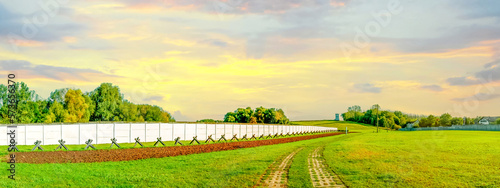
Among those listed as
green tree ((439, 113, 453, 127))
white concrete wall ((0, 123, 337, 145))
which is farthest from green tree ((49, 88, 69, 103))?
green tree ((439, 113, 453, 127))

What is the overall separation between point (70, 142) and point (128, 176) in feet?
106

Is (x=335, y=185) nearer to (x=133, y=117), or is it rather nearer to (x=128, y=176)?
(x=128, y=176)

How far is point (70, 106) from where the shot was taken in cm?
9119

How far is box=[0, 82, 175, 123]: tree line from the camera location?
266 feet

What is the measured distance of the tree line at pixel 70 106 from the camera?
8119 centimetres

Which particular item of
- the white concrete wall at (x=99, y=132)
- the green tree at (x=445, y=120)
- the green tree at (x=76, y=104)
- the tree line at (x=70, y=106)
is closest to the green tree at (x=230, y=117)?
the tree line at (x=70, y=106)

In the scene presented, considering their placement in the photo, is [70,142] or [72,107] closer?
[70,142]

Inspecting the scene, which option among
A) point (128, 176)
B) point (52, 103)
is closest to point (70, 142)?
point (128, 176)

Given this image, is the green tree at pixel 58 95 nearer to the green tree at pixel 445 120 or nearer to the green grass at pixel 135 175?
the green grass at pixel 135 175

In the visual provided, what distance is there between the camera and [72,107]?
9144 centimetres

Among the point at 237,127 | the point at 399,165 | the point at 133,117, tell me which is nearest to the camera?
the point at 399,165

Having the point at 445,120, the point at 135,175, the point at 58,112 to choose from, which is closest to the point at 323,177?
the point at 135,175

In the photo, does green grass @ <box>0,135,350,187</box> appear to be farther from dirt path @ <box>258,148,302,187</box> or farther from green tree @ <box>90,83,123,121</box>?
green tree @ <box>90,83,123,121</box>

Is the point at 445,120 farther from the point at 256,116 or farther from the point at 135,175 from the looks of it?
the point at 135,175
